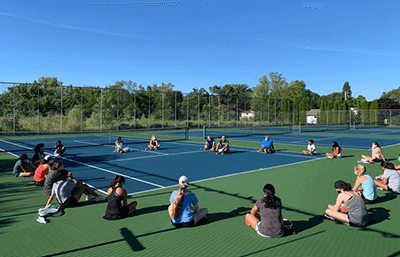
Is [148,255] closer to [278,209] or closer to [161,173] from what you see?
[278,209]

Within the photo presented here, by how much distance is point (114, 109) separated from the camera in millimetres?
35438

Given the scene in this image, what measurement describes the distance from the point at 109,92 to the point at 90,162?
22.1m

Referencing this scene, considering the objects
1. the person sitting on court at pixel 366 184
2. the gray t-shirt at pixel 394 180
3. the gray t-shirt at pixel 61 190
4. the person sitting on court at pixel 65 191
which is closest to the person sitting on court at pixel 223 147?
the gray t-shirt at pixel 394 180

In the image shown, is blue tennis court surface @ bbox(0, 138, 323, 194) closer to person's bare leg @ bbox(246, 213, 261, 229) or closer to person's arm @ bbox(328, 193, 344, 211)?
person's bare leg @ bbox(246, 213, 261, 229)

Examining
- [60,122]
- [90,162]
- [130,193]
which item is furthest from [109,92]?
[130,193]

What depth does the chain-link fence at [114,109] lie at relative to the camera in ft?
97.8

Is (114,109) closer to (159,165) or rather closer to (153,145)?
(153,145)

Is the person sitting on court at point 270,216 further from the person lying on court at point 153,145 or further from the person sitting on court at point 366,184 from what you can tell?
the person lying on court at point 153,145

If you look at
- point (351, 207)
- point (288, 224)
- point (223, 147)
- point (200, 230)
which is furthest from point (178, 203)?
point (223, 147)

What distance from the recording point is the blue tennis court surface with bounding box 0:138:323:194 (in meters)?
10.7

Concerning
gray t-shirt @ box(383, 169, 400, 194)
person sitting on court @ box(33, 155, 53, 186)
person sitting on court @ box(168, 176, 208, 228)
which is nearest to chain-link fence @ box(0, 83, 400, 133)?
person sitting on court @ box(33, 155, 53, 186)

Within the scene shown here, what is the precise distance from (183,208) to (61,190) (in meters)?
2.89

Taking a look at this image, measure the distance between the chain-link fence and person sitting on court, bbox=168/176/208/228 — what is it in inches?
1021

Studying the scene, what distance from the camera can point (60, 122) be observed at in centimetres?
3155
